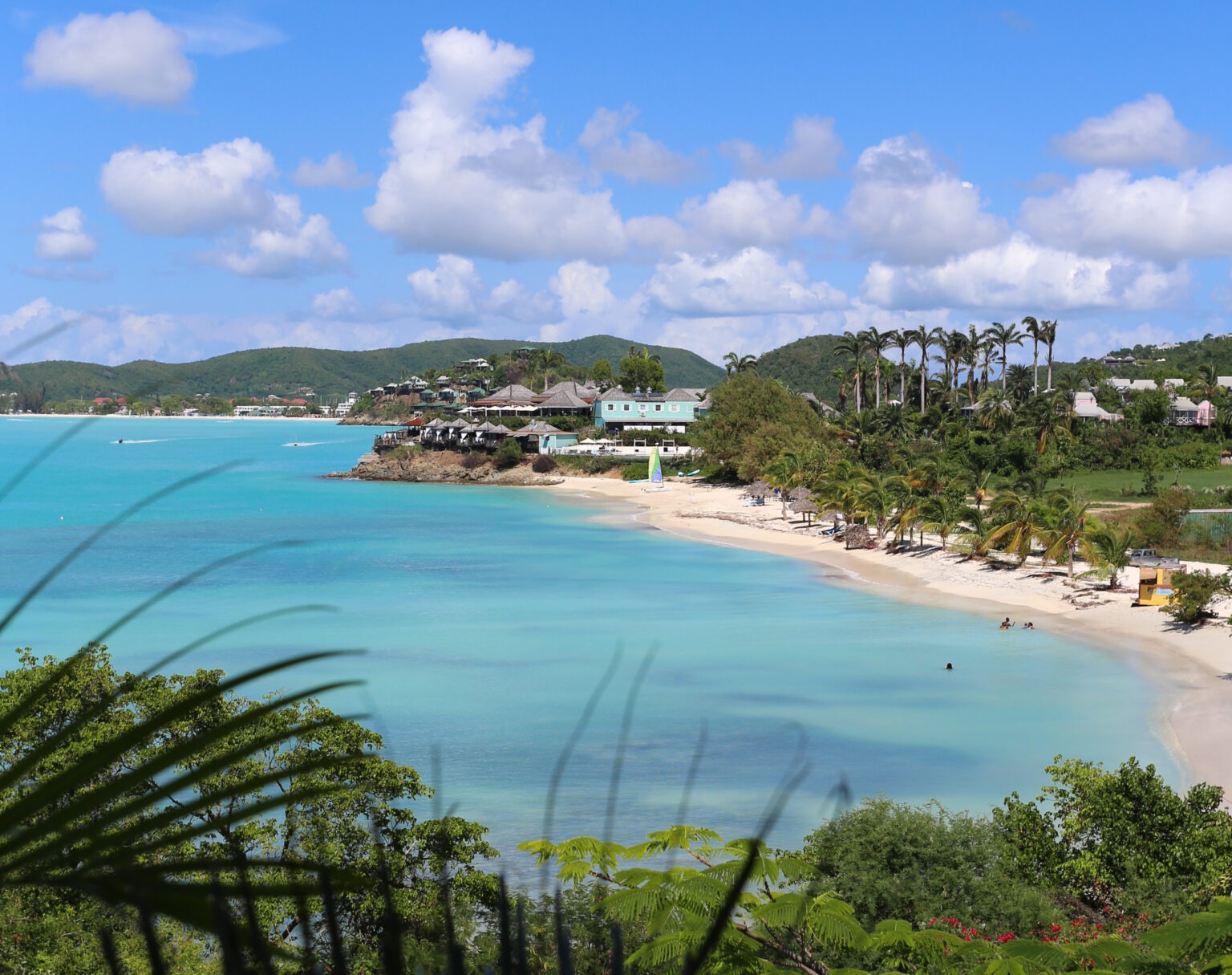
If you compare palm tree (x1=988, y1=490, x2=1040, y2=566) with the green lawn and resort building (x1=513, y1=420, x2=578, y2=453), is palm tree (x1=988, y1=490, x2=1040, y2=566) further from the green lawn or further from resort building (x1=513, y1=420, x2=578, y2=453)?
resort building (x1=513, y1=420, x2=578, y2=453)

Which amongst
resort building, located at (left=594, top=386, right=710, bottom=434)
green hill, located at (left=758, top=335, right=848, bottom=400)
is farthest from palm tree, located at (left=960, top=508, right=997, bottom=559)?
green hill, located at (left=758, top=335, right=848, bottom=400)

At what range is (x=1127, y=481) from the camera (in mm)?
56312

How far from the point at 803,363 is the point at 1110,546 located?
473 feet

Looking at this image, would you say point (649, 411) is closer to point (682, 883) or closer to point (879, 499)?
point (879, 499)

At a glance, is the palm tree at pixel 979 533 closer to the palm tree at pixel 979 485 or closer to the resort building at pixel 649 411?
the palm tree at pixel 979 485

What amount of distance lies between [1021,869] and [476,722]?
1309cm

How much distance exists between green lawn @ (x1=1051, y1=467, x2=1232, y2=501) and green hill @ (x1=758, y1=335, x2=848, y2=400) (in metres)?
95.1

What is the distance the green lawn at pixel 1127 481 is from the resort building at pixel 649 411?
1590 inches

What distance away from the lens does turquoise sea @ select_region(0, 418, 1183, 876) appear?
19531mm

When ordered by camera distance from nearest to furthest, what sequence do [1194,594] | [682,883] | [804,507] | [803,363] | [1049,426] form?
[682,883] < [1194,594] < [804,507] < [1049,426] < [803,363]

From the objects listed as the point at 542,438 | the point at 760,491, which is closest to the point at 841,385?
the point at 542,438

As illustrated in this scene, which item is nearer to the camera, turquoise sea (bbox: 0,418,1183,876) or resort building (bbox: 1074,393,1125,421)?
turquoise sea (bbox: 0,418,1183,876)

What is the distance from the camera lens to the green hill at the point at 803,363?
164875 mm

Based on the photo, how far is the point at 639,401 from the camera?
315 ft
